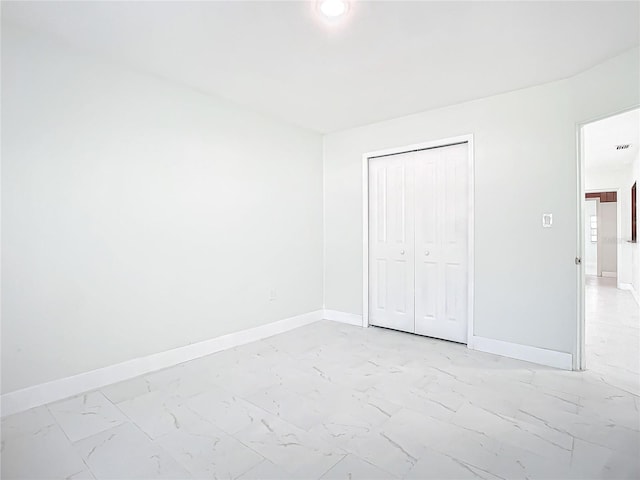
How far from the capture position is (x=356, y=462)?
1790 millimetres

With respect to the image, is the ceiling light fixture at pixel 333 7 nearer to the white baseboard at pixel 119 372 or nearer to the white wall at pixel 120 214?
the white wall at pixel 120 214

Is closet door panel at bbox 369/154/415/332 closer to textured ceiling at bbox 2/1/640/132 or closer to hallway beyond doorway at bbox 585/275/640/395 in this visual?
textured ceiling at bbox 2/1/640/132

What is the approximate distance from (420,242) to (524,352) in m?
1.41

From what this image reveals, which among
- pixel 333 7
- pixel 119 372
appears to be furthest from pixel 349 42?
pixel 119 372

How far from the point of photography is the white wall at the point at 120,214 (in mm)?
2305

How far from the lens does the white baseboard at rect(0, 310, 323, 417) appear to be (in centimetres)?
229

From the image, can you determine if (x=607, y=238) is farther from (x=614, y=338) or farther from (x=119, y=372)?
(x=119, y=372)

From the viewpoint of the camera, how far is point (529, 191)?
3182 mm

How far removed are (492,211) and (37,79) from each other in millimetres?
3702

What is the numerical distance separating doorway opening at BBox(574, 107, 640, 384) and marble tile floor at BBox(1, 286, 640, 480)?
0.19 m

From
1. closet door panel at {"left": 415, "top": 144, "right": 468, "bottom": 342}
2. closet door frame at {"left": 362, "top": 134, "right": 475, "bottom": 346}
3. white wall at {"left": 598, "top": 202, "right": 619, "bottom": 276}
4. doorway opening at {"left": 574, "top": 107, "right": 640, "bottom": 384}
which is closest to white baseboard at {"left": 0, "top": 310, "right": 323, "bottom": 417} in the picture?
closet door frame at {"left": 362, "top": 134, "right": 475, "bottom": 346}

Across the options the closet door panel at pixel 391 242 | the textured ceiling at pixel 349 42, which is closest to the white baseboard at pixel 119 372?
the closet door panel at pixel 391 242

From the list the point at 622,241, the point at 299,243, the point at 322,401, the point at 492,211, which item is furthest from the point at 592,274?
the point at 322,401

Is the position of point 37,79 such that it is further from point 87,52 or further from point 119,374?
point 119,374
